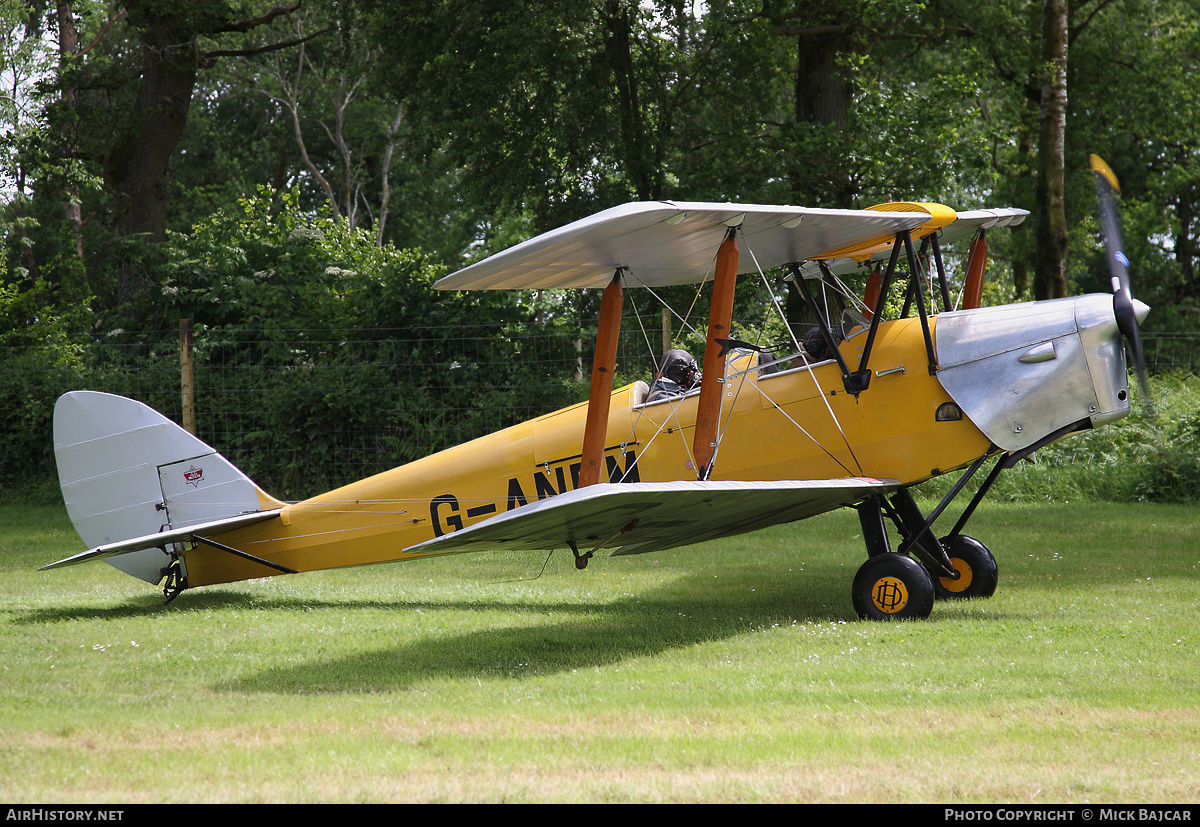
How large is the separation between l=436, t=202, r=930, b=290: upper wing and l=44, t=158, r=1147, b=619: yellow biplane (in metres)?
0.02

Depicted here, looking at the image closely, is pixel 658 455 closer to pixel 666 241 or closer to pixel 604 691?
pixel 666 241

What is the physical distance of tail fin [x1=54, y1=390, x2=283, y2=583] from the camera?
735 centimetres

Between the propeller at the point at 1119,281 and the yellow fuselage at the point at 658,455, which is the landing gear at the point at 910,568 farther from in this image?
the propeller at the point at 1119,281

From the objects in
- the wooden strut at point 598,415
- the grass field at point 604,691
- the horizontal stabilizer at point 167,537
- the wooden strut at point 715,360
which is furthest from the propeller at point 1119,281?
the horizontal stabilizer at point 167,537

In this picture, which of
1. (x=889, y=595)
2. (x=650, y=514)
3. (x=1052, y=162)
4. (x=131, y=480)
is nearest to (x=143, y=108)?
(x=131, y=480)

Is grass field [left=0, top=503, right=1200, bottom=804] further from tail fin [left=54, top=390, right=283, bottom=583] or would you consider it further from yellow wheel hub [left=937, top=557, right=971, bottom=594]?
tail fin [left=54, top=390, right=283, bottom=583]

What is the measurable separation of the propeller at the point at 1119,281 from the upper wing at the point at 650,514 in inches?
66.7

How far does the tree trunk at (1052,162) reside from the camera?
518 inches

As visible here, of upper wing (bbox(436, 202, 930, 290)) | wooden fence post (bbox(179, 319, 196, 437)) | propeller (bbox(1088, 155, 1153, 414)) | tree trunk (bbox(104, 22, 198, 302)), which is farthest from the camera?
tree trunk (bbox(104, 22, 198, 302))

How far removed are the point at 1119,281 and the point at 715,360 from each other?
2.73 metres

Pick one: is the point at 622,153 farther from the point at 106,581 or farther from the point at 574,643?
the point at 574,643

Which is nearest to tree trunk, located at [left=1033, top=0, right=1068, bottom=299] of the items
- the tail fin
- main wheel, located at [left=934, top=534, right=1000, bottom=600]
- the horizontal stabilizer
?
main wheel, located at [left=934, top=534, right=1000, bottom=600]

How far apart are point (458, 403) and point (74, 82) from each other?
8.77 metres
